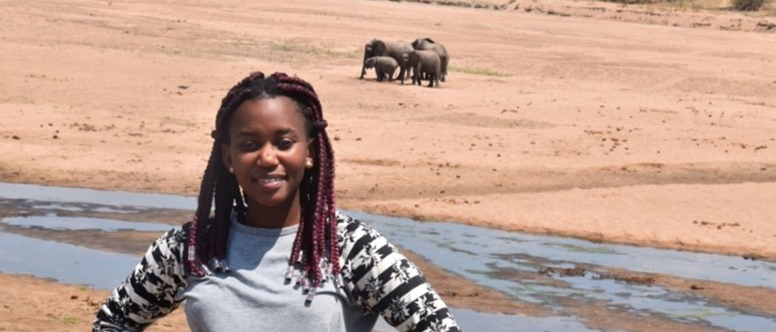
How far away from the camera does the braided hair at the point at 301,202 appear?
3.33 metres

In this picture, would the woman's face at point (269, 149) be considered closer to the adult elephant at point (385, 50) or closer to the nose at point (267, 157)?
the nose at point (267, 157)

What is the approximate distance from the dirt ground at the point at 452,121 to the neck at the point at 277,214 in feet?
20.6

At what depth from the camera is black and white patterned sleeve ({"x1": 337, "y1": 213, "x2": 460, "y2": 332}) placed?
3.24 metres

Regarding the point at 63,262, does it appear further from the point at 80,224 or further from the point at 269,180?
the point at 269,180

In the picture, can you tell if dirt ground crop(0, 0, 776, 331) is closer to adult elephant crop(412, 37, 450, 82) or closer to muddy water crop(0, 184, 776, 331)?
adult elephant crop(412, 37, 450, 82)

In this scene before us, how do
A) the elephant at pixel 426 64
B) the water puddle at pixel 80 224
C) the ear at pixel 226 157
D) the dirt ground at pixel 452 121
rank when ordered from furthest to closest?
the elephant at pixel 426 64, the dirt ground at pixel 452 121, the water puddle at pixel 80 224, the ear at pixel 226 157

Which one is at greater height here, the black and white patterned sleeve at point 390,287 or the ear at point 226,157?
the ear at point 226,157

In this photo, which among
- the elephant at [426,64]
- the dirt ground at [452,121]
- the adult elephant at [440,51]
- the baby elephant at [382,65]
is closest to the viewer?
the dirt ground at [452,121]

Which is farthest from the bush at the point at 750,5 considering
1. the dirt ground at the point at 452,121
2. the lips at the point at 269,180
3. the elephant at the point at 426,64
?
the lips at the point at 269,180

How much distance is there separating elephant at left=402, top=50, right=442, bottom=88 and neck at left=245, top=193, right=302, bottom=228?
2534cm

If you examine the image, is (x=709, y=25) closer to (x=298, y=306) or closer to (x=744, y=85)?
(x=744, y=85)

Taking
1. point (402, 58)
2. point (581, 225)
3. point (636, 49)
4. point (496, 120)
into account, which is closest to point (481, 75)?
point (402, 58)

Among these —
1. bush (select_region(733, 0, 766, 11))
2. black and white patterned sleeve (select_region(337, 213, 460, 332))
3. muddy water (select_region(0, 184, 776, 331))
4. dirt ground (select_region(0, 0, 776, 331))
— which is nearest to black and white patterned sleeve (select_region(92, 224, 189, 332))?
black and white patterned sleeve (select_region(337, 213, 460, 332))

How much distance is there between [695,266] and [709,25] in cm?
4365
